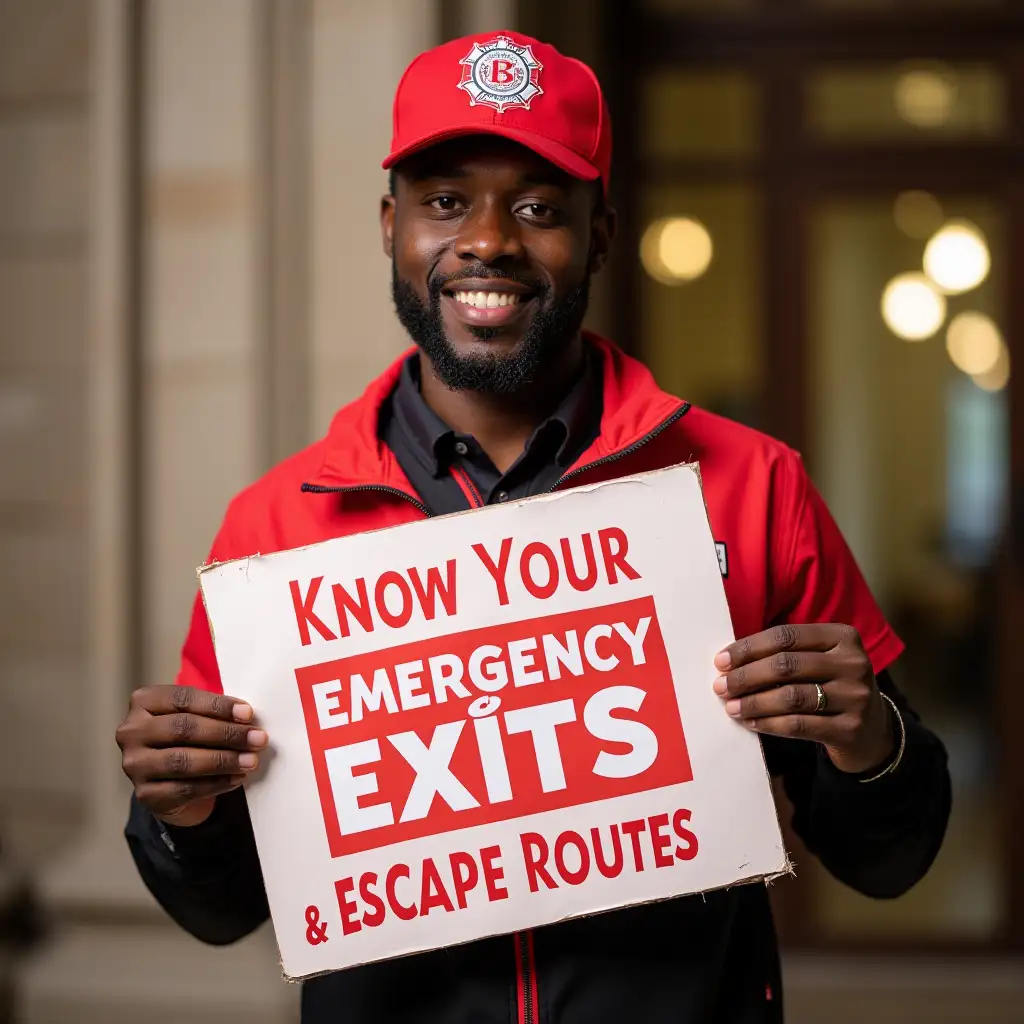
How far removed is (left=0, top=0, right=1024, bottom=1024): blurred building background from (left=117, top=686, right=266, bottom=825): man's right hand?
146cm

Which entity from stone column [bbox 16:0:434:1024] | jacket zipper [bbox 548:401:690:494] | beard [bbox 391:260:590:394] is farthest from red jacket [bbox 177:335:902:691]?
stone column [bbox 16:0:434:1024]

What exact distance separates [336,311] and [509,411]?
126cm

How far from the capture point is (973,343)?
3689 mm

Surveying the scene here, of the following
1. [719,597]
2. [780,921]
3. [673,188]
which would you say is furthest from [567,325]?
[780,921]

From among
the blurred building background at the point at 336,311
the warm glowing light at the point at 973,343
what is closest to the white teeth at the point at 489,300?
the blurred building background at the point at 336,311

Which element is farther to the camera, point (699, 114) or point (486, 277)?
point (699, 114)

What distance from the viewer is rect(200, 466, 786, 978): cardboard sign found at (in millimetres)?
1262

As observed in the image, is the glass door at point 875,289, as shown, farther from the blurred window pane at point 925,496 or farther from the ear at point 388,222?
the ear at point 388,222

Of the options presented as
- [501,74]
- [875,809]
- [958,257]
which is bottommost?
[875,809]

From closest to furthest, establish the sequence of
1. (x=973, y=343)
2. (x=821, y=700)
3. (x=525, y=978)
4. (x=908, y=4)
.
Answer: (x=821, y=700) < (x=525, y=978) < (x=908, y=4) < (x=973, y=343)

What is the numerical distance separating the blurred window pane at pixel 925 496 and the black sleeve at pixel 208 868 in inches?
100

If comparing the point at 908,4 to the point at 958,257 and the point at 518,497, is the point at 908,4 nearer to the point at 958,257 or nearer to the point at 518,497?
the point at 958,257

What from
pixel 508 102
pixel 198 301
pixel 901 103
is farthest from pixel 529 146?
pixel 901 103

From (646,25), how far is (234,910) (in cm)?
306
